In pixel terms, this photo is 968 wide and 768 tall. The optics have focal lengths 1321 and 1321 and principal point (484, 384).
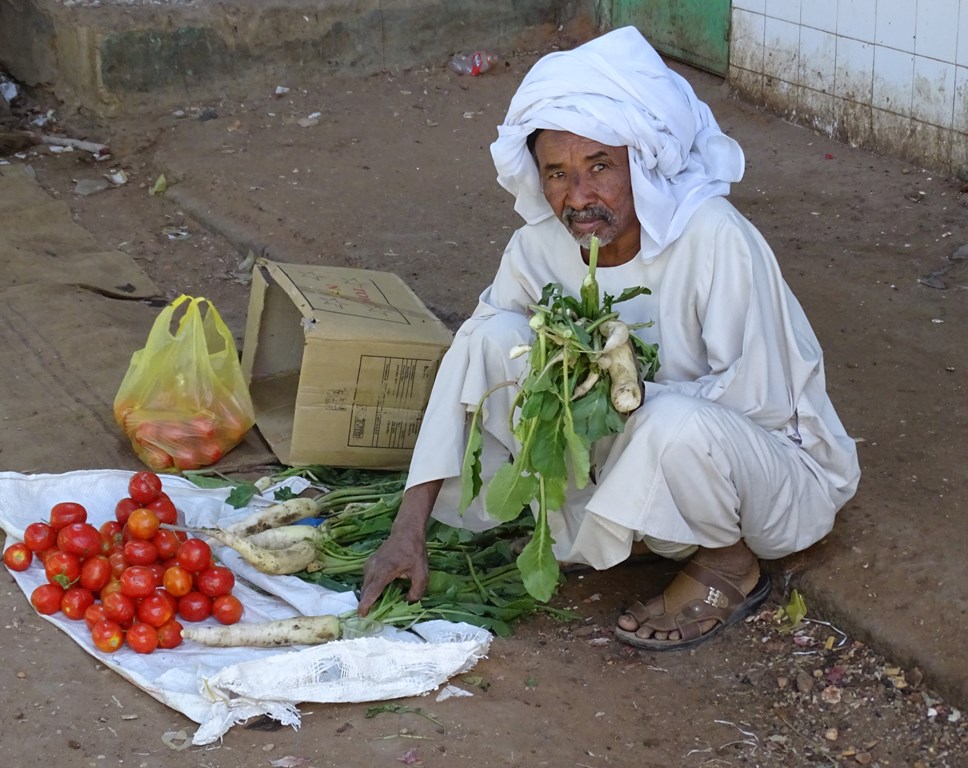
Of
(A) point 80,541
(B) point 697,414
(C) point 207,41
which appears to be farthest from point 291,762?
(C) point 207,41

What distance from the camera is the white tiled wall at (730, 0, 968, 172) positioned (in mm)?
5672

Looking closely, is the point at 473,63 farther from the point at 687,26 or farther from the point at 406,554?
the point at 406,554

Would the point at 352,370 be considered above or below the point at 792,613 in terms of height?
above

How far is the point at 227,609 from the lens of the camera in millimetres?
3205

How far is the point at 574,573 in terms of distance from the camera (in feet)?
11.7

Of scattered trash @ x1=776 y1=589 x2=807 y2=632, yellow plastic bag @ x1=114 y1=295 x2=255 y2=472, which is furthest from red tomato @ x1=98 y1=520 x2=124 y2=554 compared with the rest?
scattered trash @ x1=776 y1=589 x2=807 y2=632

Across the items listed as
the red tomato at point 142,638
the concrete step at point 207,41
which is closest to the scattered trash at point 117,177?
the concrete step at point 207,41

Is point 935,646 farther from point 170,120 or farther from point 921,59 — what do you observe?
point 170,120

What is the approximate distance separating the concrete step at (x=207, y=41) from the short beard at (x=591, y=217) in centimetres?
446

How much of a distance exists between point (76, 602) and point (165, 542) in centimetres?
26

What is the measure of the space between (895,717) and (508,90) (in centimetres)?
520

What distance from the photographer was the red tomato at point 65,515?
339cm

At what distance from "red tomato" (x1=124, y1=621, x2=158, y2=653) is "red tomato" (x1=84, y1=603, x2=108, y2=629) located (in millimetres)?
93

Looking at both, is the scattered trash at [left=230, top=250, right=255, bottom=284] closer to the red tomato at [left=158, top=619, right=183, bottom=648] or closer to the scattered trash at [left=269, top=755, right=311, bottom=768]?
the red tomato at [left=158, top=619, right=183, bottom=648]
